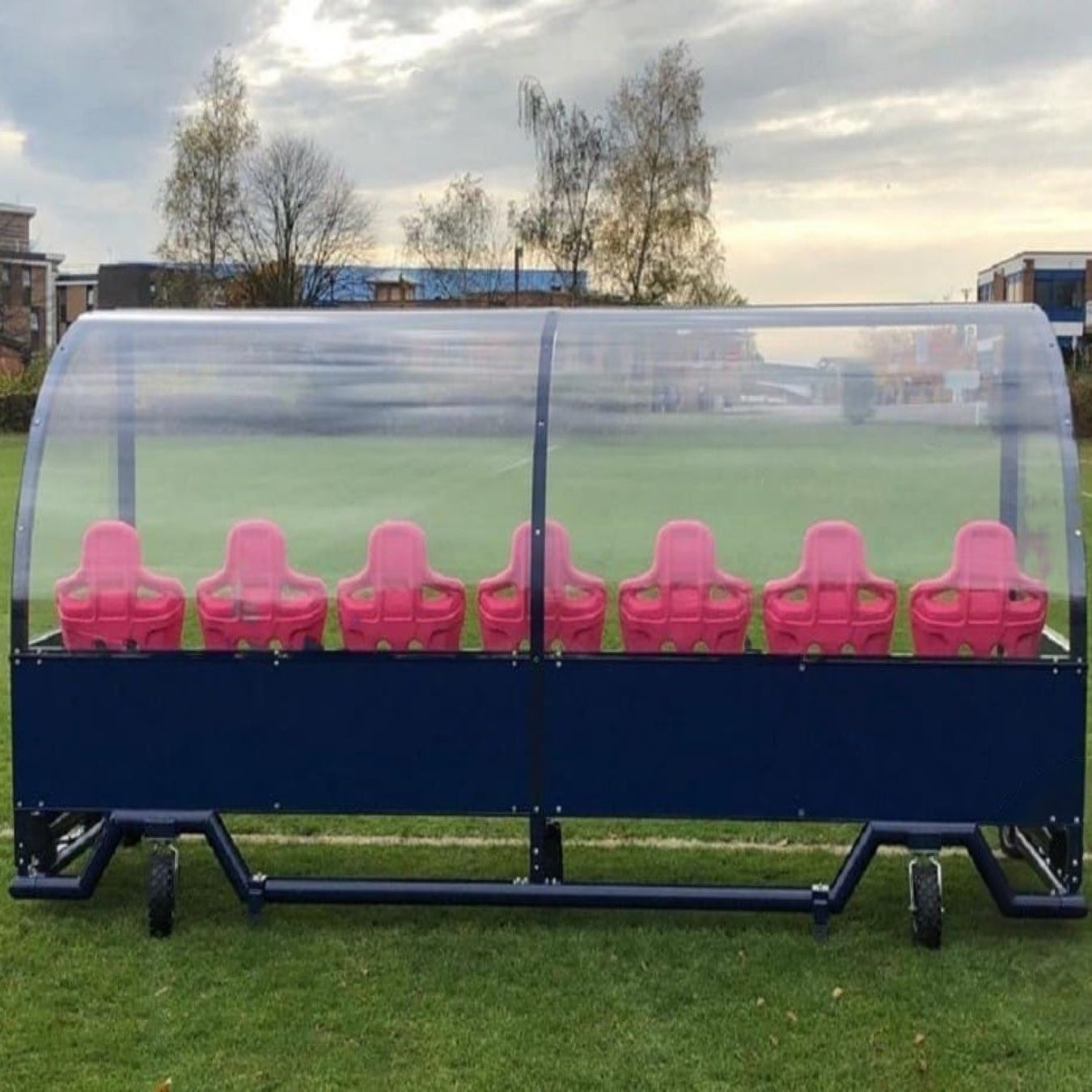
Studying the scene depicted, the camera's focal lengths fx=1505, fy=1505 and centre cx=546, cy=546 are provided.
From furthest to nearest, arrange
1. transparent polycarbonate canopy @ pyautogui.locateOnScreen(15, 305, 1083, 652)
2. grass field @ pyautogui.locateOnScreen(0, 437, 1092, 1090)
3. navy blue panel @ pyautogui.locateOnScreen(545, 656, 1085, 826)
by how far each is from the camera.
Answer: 1. transparent polycarbonate canopy @ pyautogui.locateOnScreen(15, 305, 1083, 652)
2. navy blue panel @ pyautogui.locateOnScreen(545, 656, 1085, 826)
3. grass field @ pyautogui.locateOnScreen(0, 437, 1092, 1090)

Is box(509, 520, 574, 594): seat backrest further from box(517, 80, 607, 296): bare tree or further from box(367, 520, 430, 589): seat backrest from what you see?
box(517, 80, 607, 296): bare tree

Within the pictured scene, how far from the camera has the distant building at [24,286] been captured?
260ft

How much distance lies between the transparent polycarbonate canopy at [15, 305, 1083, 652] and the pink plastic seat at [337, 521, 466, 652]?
5cm

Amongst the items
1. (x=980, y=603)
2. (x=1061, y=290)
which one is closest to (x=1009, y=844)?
(x=980, y=603)

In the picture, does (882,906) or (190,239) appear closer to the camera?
(882,906)

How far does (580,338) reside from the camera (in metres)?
5.83

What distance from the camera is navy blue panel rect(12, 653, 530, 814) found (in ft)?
18.3

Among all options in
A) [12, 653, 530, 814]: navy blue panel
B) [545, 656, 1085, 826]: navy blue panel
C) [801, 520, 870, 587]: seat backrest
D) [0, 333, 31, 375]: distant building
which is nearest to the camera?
[545, 656, 1085, 826]: navy blue panel

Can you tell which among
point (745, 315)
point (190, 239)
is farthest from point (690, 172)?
point (745, 315)

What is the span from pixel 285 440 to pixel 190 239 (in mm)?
41666

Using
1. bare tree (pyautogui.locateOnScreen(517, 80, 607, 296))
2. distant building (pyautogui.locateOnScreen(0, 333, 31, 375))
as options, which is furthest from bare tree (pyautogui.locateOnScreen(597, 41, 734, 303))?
distant building (pyautogui.locateOnScreen(0, 333, 31, 375))

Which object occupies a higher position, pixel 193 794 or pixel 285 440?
pixel 285 440

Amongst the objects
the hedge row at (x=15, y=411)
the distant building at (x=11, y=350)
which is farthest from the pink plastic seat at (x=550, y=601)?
the distant building at (x=11, y=350)

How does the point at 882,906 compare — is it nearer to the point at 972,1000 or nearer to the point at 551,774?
the point at 972,1000
